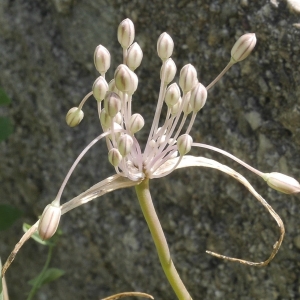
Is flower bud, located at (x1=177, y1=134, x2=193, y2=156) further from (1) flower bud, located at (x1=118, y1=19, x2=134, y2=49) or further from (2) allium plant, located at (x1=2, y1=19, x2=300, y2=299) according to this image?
(1) flower bud, located at (x1=118, y1=19, x2=134, y2=49)

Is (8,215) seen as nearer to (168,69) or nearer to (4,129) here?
(4,129)

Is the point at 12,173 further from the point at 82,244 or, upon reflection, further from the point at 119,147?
the point at 119,147

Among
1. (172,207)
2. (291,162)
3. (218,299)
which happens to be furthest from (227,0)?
(218,299)

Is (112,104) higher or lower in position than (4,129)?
higher

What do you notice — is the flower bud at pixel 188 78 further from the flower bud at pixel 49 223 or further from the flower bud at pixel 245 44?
the flower bud at pixel 49 223

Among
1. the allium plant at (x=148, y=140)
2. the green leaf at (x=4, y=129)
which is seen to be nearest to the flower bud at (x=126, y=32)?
the allium plant at (x=148, y=140)

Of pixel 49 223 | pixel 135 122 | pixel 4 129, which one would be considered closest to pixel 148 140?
pixel 135 122
